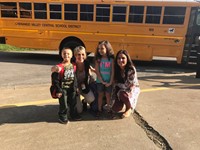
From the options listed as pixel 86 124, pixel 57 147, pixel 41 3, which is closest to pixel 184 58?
pixel 41 3

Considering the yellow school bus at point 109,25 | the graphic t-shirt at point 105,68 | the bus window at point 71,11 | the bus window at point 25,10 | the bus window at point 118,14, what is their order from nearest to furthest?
the graphic t-shirt at point 105,68 < the yellow school bus at point 109,25 < the bus window at point 118,14 < the bus window at point 71,11 < the bus window at point 25,10

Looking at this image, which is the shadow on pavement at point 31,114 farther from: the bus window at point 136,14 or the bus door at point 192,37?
the bus door at point 192,37

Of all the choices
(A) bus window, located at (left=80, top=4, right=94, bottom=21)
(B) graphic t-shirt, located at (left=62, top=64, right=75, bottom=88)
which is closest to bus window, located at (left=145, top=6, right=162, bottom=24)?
(A) bus window, located at (left=80, top=4, right=94, bottom=21)

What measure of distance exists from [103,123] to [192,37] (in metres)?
6.22

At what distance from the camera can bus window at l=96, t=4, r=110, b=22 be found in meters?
9.39

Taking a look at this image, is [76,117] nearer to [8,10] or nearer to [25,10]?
[25,10]

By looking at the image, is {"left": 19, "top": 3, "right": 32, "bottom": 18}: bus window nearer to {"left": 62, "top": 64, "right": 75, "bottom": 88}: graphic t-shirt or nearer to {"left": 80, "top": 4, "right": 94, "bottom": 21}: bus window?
{"left": 80, "top": 4, "right": 94, "bottom": 21}: bus window

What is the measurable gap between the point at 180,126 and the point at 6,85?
4.20 metres

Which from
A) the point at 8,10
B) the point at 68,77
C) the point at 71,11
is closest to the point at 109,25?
the point at 71,11

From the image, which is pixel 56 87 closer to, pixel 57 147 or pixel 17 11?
pixel 57 147

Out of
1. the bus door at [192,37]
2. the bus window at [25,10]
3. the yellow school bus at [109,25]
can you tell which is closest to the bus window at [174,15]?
the yellow school bus at [109,25]

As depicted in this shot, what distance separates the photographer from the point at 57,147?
3426 mm

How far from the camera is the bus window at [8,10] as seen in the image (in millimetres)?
10016

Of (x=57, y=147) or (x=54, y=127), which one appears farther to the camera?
(x=54, y=127)
